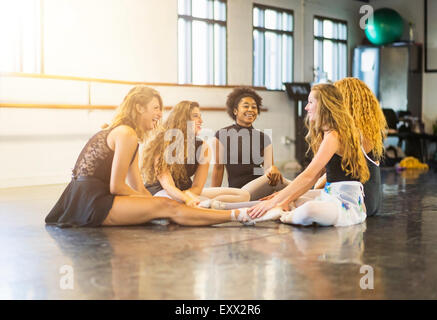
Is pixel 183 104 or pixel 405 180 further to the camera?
pixel 405 180

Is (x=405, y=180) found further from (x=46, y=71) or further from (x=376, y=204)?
(x=46, y=71)

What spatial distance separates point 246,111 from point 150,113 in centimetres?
94

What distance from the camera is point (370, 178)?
3670mm

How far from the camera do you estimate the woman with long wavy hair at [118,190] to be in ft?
10.8

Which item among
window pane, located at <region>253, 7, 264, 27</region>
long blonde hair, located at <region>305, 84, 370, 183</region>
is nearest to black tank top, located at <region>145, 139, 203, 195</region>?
long blonde hair, located at <region>305, 84, 370, 183</region>

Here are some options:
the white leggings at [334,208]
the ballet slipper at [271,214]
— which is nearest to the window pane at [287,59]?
the white leggings at [334,208]

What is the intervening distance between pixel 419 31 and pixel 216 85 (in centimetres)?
438

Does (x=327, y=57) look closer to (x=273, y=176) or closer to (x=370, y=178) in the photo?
(x=273, y=176)

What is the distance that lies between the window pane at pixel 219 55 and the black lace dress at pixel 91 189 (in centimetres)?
502

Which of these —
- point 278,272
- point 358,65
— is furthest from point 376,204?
point 358,65

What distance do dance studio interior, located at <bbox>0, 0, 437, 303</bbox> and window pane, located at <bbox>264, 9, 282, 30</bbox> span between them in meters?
0.02

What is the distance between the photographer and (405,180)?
6574 mm

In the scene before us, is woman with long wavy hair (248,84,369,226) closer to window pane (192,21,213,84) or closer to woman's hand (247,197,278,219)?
woman's hand (247,197,278,219)

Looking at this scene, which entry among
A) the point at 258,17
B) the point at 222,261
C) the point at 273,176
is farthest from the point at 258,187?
the point at 258,17
